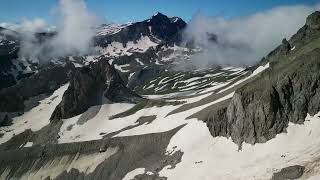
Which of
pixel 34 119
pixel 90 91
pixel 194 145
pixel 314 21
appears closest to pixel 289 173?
pixel 194 145

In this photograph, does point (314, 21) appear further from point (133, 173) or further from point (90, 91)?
point (90, 91)

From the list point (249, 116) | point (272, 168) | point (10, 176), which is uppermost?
point (249, 116)

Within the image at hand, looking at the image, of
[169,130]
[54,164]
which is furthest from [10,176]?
[169,130]

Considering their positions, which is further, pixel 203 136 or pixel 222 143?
pixel 203 136

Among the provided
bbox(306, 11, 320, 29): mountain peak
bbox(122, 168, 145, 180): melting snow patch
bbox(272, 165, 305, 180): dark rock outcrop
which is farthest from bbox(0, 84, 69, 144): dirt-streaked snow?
bbox(272, 165, 305, 180): dark rock outcrop

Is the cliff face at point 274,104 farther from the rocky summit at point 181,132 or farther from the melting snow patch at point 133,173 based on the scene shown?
the melting snow patch at point 133,173

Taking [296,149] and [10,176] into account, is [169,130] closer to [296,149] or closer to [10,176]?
[296,149]

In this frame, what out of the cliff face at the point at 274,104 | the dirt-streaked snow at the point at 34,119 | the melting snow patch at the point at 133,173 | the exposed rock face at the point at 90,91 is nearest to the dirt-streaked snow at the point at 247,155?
the cliff face at the point at 274,104
